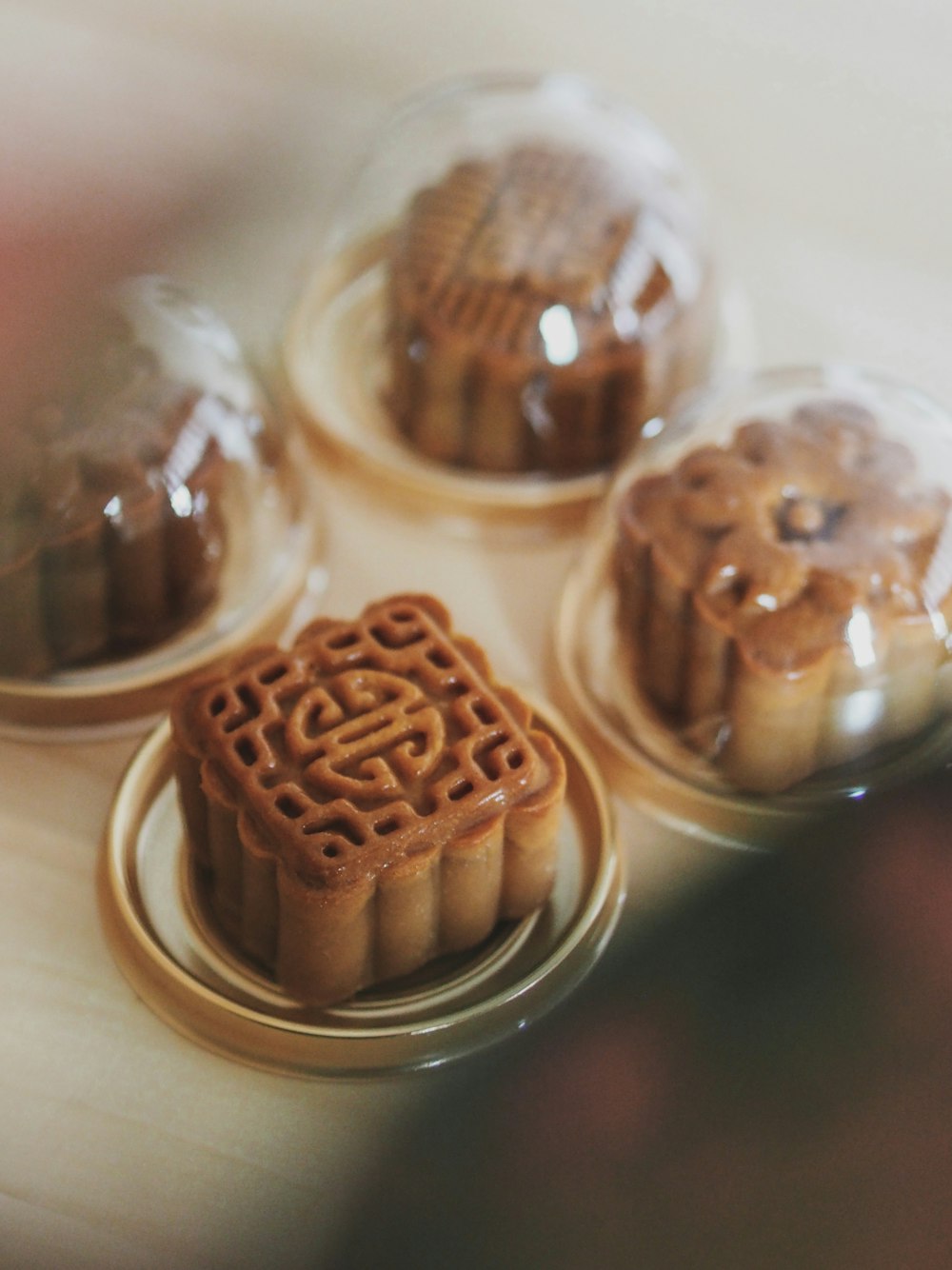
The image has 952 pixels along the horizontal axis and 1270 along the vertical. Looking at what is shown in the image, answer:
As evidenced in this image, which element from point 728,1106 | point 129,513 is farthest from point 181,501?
point 728,1106

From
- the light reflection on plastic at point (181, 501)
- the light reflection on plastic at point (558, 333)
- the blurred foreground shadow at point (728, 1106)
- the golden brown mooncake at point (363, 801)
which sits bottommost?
the blurred foreground shadow at point (728, 1106)

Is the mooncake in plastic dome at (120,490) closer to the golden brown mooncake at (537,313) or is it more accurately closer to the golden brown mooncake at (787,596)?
the golden brown mooncake at (537,313)

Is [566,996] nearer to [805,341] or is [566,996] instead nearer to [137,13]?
[805,341]

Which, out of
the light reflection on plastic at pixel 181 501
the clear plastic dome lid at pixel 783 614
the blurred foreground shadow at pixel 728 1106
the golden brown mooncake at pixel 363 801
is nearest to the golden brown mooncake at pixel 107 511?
the light reflection on plastic at pixel 181 501

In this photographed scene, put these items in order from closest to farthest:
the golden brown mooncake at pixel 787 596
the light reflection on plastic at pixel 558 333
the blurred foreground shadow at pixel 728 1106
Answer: the blurred foreground shadow at pixel 728 1106 → the golden brown mooncake at pixel 787 596 → the light reflection on plastic at pixel 558 333

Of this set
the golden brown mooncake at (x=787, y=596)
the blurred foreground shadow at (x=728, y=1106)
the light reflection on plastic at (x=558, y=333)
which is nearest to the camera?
the blurred foreground shadow at (x=728, y=1106)

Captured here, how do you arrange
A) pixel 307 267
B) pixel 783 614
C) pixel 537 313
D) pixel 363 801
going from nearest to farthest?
pixel 363 801, pixel 783 614, pixel 537 313, pixel 307 267

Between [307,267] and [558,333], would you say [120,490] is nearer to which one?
[558,333]
